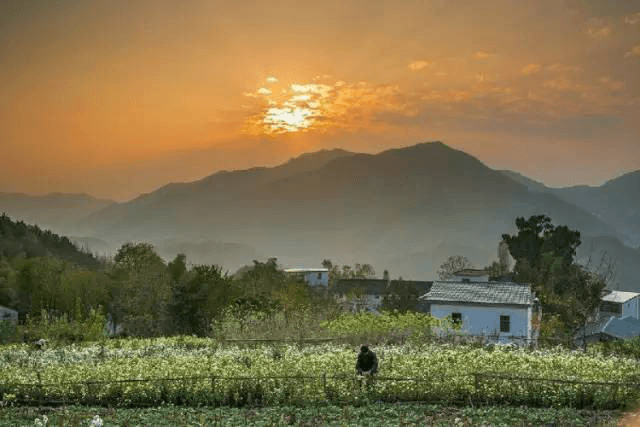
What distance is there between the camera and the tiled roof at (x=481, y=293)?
167 feet

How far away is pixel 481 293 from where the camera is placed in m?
52.0

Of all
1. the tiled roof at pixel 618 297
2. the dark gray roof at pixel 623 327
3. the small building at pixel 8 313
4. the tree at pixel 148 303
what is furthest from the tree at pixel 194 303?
the tiled roof at pixel 618 297

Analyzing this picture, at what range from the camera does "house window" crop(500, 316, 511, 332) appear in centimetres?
5072

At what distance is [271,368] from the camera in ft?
78.5

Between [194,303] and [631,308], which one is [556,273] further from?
[194,303]

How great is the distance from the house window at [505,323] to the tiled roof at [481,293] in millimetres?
1175

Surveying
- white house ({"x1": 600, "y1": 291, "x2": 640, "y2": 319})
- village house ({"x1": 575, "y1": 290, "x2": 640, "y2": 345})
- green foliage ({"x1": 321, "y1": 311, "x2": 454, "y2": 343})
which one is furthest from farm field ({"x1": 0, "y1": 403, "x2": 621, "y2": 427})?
white house ({"x1": 600, "y1": 291, "x2": 640, "y2": 319})

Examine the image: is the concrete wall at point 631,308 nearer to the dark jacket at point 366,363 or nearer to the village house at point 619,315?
the village house at point 619,315

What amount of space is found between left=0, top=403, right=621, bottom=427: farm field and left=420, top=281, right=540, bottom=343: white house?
31.4m

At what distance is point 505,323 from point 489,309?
1.46 metres

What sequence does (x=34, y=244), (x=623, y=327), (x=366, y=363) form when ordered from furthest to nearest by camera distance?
(x=34, y=244) < (x=623, y=327) < (x=366, y=363)

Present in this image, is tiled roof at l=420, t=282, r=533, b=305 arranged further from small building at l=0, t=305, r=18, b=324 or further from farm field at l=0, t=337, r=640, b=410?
small building at l=0, t=305, r=18, b=324

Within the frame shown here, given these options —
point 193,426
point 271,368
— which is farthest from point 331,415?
point 271,368

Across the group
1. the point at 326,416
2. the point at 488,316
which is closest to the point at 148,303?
the point at 488,316
